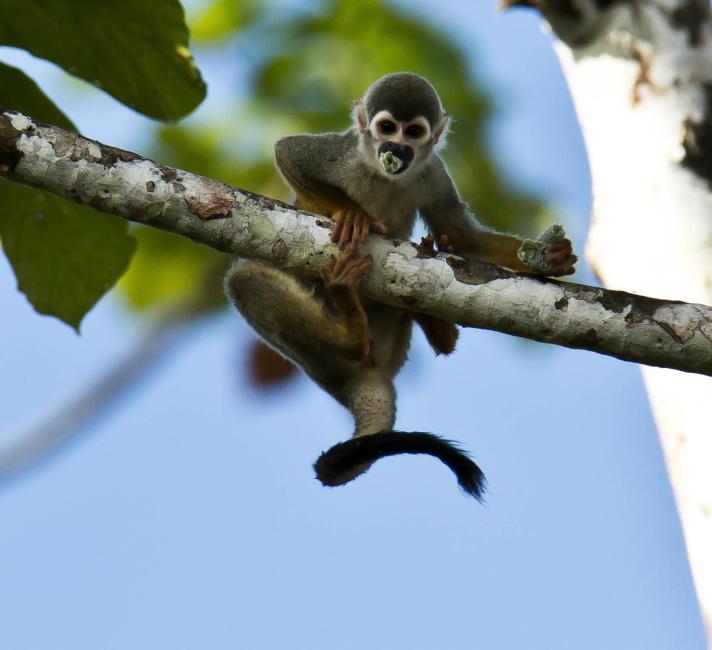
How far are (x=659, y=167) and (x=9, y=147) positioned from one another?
2.67 metres

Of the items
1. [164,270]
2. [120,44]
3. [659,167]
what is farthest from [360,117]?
[164,270]

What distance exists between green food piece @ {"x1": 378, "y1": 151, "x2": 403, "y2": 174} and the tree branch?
0.92 meters

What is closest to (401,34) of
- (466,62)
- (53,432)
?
Answer: (466,62)

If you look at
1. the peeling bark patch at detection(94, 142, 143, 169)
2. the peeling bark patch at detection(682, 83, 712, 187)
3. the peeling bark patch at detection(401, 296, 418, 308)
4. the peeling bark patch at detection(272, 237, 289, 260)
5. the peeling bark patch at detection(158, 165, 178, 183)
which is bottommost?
the peeling bark patch at detection(94, 142, 143, 169)

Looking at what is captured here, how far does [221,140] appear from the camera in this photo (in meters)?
8.12

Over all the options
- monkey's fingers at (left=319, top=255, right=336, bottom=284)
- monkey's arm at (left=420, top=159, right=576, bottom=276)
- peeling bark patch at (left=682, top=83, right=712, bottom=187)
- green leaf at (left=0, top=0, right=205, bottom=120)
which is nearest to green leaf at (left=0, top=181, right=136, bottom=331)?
green leaf at (left=0, top=0, right=205, bottom=120)

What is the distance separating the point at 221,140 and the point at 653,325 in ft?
17.3

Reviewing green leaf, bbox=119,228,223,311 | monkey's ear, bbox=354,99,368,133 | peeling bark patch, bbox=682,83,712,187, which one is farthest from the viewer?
green leaf, bbox=119,228,223,311

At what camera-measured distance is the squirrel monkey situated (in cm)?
466

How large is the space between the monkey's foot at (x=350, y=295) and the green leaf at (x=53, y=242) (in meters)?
0.91

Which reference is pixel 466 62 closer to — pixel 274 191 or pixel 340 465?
pixel 274 191

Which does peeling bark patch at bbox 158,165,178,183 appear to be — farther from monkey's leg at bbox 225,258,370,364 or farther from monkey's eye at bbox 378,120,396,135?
monkey's eye at bbox 378,120,396,135

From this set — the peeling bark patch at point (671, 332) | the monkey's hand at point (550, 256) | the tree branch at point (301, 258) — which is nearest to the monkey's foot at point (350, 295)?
the tree branch at point (301, 258)

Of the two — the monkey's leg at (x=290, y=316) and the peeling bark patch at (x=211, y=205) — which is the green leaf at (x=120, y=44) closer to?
the monkey's leg at (x=290, y=316)
